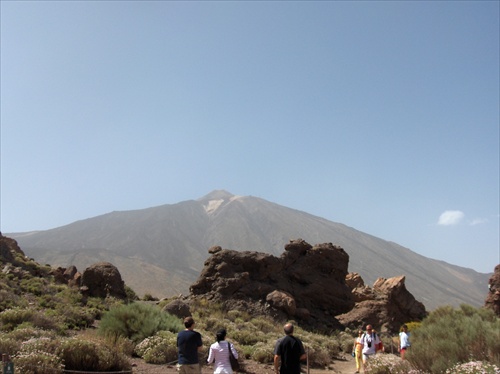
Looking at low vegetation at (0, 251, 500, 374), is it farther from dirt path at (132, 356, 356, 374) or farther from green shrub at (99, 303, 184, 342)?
dirt path at (132, 356, 356, 374)

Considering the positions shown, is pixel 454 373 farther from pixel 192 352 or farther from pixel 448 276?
pixel 448 276

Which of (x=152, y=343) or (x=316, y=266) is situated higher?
(x=316, y=266)

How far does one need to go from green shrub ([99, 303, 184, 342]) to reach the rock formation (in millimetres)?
7850

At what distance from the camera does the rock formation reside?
72.5 feet

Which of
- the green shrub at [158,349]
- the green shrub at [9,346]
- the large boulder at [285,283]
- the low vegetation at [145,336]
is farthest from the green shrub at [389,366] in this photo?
the large boulder at [285,283]

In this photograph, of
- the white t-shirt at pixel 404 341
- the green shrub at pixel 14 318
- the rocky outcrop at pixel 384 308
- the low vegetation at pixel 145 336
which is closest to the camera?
the low vegetation at pixel 145 336

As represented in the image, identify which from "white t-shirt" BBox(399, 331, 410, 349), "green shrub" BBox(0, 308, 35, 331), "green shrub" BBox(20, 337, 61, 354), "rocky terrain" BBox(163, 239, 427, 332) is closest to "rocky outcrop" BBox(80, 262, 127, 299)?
"rocky terrain" BBox(163, 239, 427, 332)

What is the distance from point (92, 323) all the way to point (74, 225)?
186m

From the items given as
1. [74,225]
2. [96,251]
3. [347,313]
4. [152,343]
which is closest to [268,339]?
[152,343]

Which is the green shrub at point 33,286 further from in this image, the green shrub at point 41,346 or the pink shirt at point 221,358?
the pink shirt at point 221,358

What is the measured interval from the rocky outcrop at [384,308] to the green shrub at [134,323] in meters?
13.8

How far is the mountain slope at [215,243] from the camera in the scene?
4771 inches

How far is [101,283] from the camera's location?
23453 mm

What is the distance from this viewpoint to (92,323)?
17.1m
